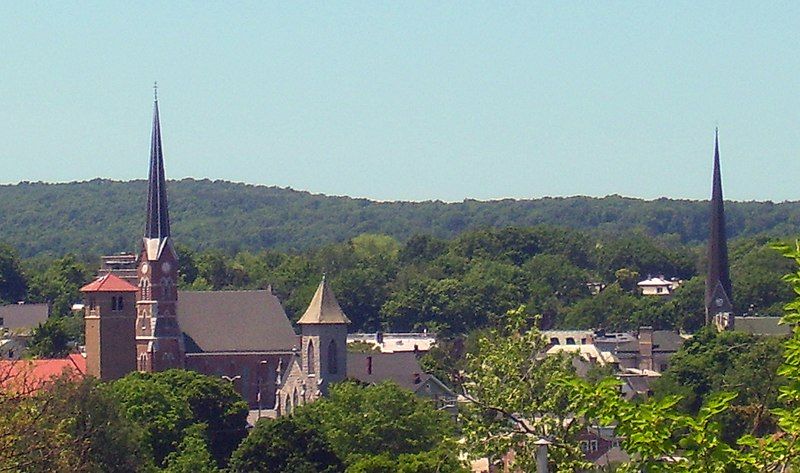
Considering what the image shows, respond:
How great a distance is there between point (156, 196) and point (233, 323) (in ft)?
23.1

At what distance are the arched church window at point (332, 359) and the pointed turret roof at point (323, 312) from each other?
0.98 m

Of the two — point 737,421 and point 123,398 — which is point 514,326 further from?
point 123,398

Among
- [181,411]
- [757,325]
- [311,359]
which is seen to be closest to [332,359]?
[311,359]

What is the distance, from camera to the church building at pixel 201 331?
8150 centimetres

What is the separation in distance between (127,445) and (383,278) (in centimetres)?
9817

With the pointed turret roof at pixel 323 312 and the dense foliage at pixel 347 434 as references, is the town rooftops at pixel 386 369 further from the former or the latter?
the dense foliage at pixel 347 434

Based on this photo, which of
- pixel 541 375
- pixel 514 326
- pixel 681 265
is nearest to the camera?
pixel 541 375

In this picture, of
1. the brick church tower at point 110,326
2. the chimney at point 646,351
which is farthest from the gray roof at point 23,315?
the brick church tower at point 110,326

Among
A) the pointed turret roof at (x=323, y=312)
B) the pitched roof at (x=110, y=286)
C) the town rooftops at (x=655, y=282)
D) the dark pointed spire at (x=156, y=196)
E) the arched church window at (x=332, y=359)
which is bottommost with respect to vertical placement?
the arched church window at (x=332, y=359)

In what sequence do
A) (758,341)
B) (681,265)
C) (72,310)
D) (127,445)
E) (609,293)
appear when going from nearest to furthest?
1. (127,445)
2. (758,341)
3. (72,310)
4. (609,293)
5. (681,265)

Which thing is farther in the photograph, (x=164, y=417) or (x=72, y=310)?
(x=72, y=310)

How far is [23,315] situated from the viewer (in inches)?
4956

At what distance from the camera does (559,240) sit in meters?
171

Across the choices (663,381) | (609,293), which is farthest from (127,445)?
(609,293)
